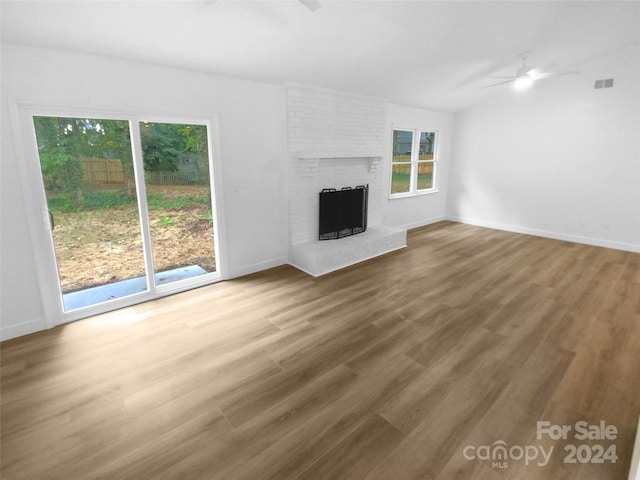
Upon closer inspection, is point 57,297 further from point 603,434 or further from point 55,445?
point 603,434

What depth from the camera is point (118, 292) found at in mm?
3506

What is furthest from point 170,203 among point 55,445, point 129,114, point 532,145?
point 532,145

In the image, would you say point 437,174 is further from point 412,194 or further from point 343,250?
point 343,250

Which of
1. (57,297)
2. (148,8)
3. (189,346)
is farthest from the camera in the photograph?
(57,297)

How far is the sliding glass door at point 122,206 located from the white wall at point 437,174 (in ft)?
11.6

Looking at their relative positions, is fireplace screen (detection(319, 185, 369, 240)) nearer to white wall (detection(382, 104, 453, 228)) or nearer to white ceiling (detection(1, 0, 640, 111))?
white wall (detection(382, 104, 453, 228))

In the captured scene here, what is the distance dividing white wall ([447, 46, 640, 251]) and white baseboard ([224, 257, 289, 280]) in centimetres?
480

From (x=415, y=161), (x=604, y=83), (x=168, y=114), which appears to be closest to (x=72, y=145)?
(x=168, y=114)

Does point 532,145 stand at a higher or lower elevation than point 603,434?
higher

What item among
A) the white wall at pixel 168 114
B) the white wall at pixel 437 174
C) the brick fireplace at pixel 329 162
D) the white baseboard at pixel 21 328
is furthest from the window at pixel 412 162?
the white baseboard at pixel 21 328

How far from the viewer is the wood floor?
1725 millimetres

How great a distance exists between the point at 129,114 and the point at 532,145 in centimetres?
657

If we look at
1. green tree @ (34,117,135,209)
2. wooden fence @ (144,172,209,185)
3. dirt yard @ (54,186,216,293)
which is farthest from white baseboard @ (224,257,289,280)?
green tree @ (34,117,135,209)

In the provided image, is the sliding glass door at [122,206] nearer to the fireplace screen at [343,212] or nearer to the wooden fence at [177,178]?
the wooden fence at [177,178]
